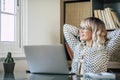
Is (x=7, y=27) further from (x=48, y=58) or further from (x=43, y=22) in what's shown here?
(x=48, y=58)

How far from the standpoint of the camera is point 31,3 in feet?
10.4

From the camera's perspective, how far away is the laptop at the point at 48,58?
1914 mm

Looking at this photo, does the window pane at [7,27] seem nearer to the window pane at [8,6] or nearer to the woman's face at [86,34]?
the window pane at [8,6]

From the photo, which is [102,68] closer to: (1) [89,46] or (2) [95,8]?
(1) [89,46]

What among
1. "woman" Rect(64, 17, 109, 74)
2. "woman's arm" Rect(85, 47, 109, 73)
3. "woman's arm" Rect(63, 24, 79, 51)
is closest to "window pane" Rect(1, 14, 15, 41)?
"woman's arm" Rect(63, 24, 79, 51)

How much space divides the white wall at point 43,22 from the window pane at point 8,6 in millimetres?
205

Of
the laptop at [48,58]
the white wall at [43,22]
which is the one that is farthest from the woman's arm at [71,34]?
the laptop at [48,58]

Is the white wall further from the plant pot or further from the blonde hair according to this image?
the blonde hair

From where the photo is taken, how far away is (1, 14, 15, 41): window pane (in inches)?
116

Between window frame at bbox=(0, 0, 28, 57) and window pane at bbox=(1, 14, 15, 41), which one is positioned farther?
window frame at bbox=(0, 0, 28, 57)

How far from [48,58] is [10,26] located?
4.14ft

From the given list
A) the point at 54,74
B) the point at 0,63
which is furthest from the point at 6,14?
the point at 54,74

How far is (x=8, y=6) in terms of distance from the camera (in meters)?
3.06

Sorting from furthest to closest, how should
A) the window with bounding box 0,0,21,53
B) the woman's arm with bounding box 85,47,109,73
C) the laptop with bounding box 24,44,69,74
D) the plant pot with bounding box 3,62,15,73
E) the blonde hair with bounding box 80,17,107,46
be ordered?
1. the window with bounding box 0,0,21,53
2. the plant pot with bounding box 3,62,15,73
3. the blonde hair with bounding box 80,17,107,46
4. the woman's arm with bounding box 85,47,109,73
5. the laptop with bounding box 24,44,69,74
